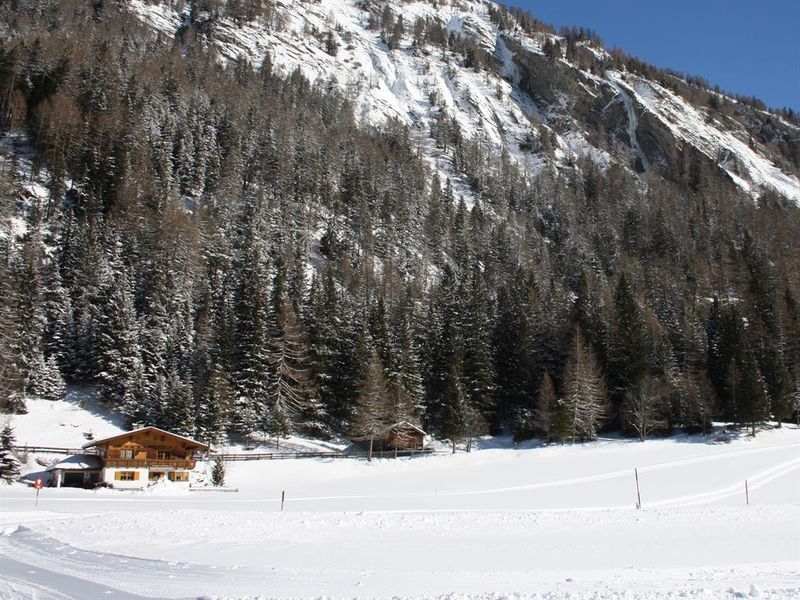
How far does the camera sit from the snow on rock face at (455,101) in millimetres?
163375

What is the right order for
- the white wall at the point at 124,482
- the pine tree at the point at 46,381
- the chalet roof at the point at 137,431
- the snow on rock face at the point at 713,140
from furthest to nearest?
the snow on rock face at the point at 713,140 → the pine tree at the point at 46,381 → the chalet roof at the point at 137,431 → the white wall at the point at 124,482

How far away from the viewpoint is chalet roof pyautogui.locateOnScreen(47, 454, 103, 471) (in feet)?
136

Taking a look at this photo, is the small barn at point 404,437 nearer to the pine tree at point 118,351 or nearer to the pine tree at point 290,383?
the pine tree at point 290,383

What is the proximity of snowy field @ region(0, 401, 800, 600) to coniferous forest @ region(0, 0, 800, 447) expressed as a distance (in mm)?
19840

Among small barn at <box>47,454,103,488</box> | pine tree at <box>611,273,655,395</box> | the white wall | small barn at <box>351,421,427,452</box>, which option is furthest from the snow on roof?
small barn at <box>47,454,103,488</box>

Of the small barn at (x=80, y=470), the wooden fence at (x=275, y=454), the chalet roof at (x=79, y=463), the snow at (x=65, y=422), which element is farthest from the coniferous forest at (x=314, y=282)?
the small barn at (x=80, y=470)

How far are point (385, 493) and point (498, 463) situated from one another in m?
15.5

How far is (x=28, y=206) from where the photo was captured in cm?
7231

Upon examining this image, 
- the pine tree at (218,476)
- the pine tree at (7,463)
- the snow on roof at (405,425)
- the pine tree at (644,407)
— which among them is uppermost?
the pine tree at (644,407)

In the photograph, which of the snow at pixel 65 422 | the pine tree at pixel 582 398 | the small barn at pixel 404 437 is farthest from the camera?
the pine tree at pixel 582 398

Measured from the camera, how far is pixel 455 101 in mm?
185125

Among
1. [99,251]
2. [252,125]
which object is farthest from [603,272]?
[99,251]

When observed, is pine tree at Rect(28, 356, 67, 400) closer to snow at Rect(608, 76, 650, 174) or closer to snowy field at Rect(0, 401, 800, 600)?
snowy field at Rect(0, 401, 800, 600)

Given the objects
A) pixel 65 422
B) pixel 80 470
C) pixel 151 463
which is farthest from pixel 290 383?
pixel 80 470
